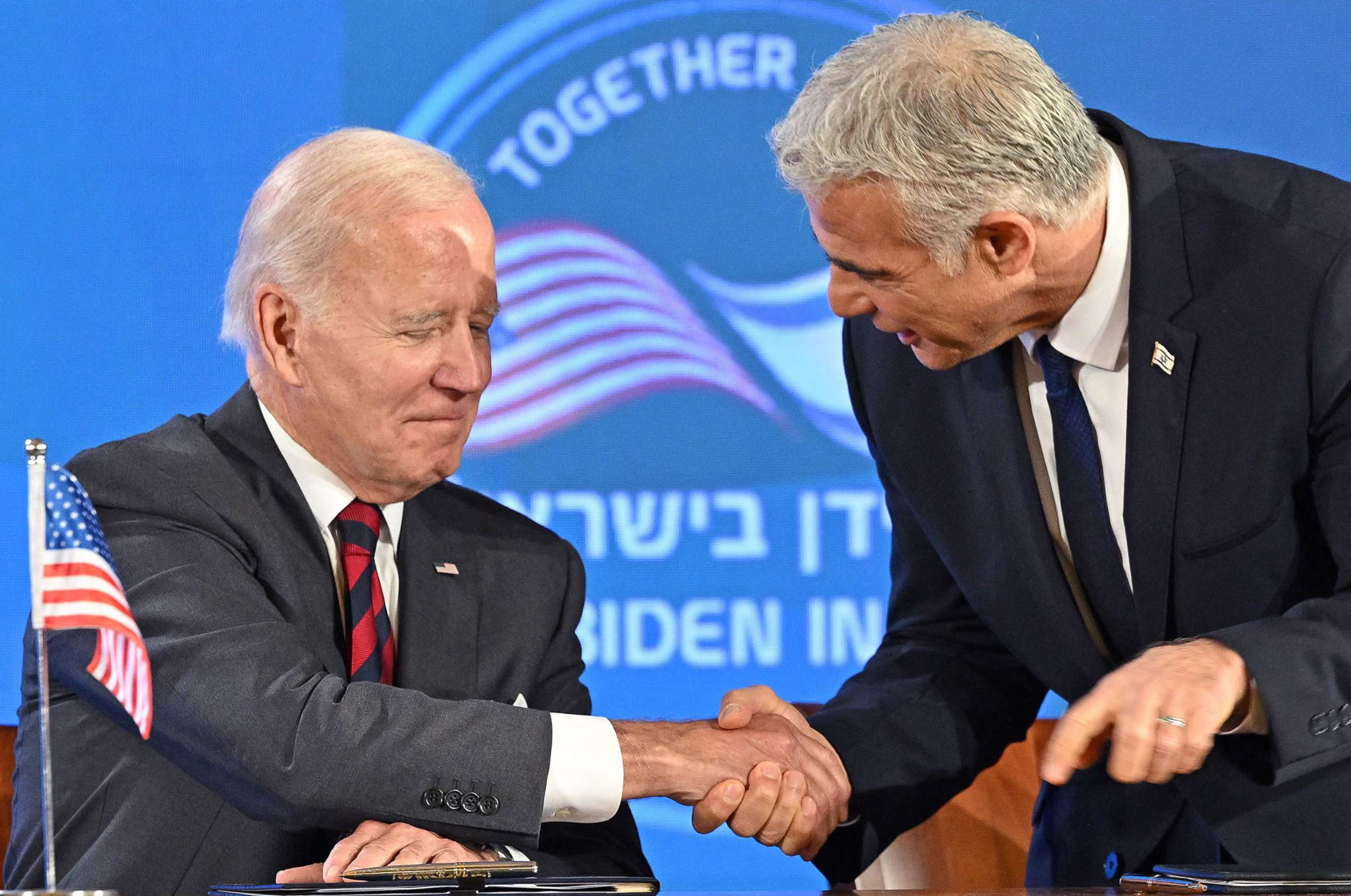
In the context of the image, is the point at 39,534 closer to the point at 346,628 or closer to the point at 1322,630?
the point at 346,628

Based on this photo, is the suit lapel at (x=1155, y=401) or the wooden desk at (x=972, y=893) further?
the suit lapel at (x=1155, y=401)

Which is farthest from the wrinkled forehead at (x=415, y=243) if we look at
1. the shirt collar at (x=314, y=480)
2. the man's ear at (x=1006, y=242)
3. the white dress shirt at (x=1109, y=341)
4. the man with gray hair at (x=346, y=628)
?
the white dress shirt at (x=1109, y=341)

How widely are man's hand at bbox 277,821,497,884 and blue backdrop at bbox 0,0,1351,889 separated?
64.5 inches

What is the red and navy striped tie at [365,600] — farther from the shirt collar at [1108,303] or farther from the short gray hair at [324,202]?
the shirt collar at [1108,303]

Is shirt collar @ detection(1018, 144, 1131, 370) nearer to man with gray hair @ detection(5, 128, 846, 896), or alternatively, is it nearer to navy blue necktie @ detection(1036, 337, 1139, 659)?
navy blue necktie @ detection(1036, 337, 1139, 659)

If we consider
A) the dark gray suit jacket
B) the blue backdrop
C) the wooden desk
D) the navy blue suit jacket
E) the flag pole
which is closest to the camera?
the flag pole

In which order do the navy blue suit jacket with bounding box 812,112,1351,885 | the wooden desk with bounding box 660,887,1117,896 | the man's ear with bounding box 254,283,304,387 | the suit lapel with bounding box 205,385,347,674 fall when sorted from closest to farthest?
1. the wooden desk with bounding box 660,887,1117,896
2. the navy blue suit jacket with bounding box 812,112,1351,885
3. the suit lapel with bounding box 205,385,347,674
4. the man's ear with bounding box 254,283,304,387

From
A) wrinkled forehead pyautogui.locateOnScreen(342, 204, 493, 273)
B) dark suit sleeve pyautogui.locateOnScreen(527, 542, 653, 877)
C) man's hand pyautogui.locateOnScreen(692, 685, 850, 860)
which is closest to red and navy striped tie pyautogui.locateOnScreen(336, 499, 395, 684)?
dark suit sleeve pyautogui.locateOnScreen(527, 542, 653, 877)

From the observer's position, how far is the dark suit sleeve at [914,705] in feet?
8.34

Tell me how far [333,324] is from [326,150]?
0.30 m

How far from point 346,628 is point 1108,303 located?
52.4 inches

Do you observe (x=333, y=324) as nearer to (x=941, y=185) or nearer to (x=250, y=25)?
(x=941, y=185)

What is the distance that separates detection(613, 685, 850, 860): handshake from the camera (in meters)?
2.25

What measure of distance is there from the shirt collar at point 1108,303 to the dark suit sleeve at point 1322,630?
0.30m
